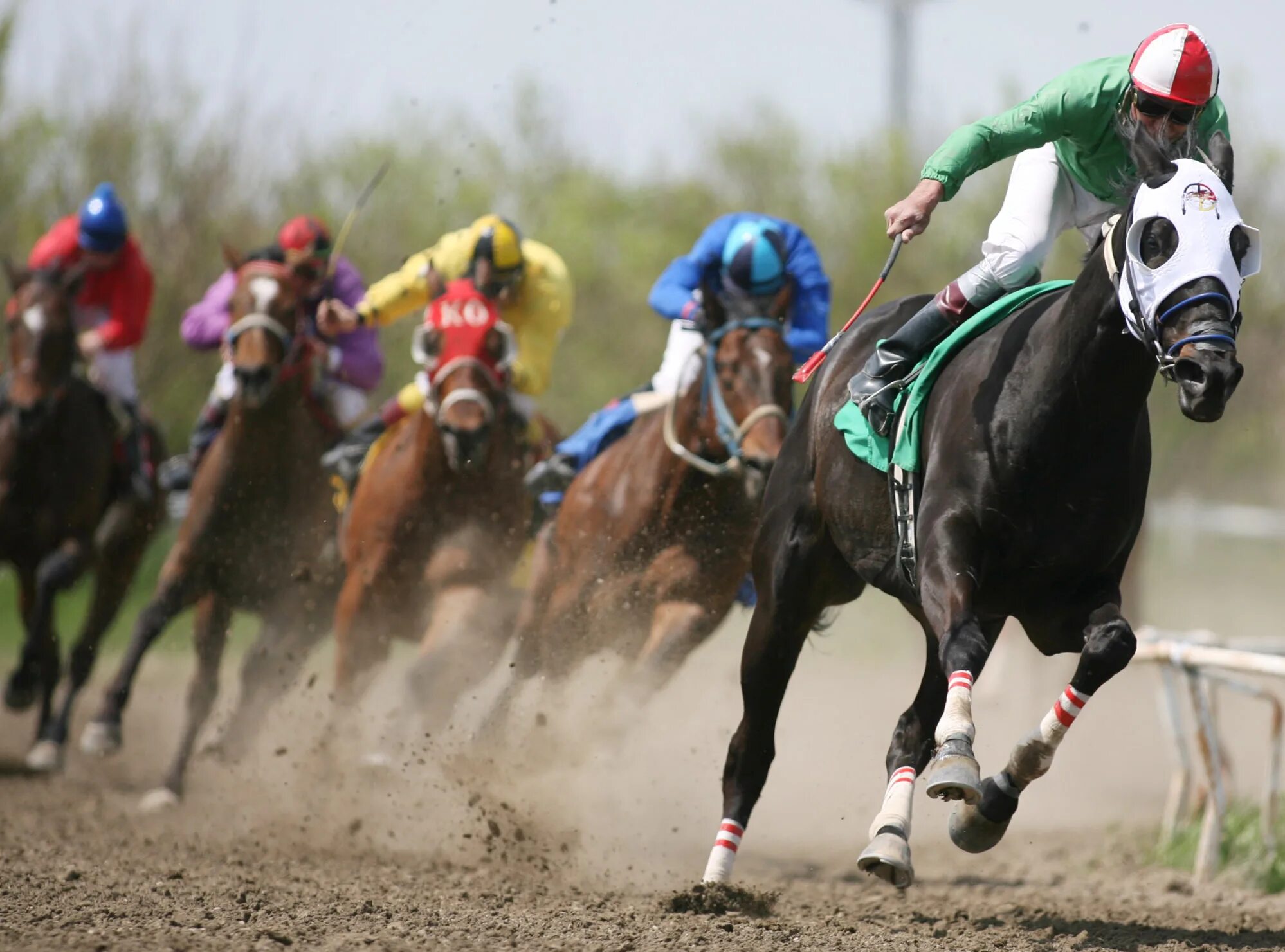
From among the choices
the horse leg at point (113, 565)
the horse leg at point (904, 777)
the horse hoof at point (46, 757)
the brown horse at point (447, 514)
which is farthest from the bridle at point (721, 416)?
the horse leg at point (113, 565)

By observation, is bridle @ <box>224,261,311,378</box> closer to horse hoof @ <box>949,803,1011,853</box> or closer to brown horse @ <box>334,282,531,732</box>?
brown horse @ <box>334,282,531,732</box>

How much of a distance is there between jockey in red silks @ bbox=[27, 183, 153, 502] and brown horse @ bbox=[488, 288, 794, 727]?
3580 mm

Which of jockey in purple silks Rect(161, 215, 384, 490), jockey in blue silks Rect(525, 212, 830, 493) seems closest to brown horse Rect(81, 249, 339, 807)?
jockey in purple silks Rect(161, 215, 384, 490)

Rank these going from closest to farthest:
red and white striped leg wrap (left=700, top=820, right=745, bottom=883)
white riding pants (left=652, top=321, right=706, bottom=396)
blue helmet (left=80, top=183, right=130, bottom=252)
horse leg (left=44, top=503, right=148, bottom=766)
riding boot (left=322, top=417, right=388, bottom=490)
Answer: red and white striped leg wrap (left=700, top=820, right=745, bottom=883), white riding pants (left=652, top=321, right=706, bottom=396), riding boot (left=322, top=417, right=388, bottom=490), blue helmet (left=80, top=183, right=130, bottom=252), horse leg (left=44, top=503, right=148, bottom=766)

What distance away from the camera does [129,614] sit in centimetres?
1794

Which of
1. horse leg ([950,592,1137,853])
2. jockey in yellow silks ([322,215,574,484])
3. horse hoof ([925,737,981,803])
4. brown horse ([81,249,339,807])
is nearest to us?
horse hoof ([925,737,981,803])

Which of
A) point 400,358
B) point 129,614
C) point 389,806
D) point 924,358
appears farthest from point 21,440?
point 400,358

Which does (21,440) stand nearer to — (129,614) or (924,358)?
(924,358)

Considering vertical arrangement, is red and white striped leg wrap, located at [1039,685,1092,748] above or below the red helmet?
below

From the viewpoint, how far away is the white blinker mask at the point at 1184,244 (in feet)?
12.5

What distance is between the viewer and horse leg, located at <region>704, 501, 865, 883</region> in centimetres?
534

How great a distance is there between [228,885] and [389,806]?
2.27 m

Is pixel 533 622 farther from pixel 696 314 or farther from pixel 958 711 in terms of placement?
pixel 958 711

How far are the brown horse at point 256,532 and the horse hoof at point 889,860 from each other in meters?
4.55
